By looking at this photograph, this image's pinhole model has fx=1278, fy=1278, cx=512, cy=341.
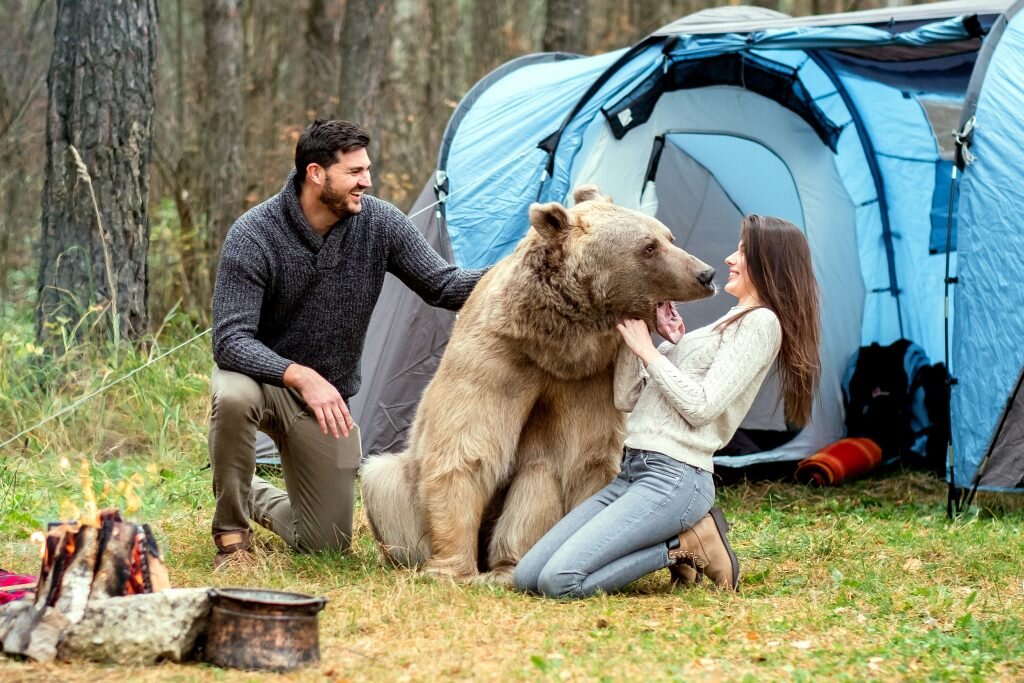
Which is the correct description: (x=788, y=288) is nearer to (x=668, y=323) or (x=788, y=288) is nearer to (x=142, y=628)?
(x=668, y=323)

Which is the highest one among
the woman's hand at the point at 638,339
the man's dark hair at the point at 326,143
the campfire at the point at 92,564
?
the man's dark hair at the point at 326,143

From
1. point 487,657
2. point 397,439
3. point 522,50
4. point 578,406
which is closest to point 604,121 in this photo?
point 397,439

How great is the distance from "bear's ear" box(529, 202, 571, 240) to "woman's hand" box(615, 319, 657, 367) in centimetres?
37

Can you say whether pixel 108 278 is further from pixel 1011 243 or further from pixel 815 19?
pixel 1011 243

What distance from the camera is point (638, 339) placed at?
418cm

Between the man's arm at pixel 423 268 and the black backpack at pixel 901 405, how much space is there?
10.2 feet

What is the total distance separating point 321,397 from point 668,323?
1.19 meters

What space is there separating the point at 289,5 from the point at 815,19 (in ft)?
35.8

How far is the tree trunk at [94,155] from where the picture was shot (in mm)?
7129

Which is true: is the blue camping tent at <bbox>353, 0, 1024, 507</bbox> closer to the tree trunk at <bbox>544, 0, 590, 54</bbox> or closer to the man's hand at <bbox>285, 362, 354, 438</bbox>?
the man's hand at <bbox>285, 362, 354, 438</bbox>

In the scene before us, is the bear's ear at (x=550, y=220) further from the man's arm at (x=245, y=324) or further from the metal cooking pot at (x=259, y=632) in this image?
the metal cooking pot at (x=259, y=632)

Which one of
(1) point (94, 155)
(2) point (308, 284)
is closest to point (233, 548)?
(2) point (308, 284)

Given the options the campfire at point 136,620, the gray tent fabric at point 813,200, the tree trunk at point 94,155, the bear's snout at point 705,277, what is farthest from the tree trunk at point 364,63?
the campfire at point 136,620

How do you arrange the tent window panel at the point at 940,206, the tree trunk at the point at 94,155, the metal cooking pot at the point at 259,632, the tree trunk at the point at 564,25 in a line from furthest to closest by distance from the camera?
the tree trunk at the point at 564,25 → the tree trunk at the point at 94,155 → the tent window panel at the point at 940,206 → the metal cooking pot at the point at 259,632
